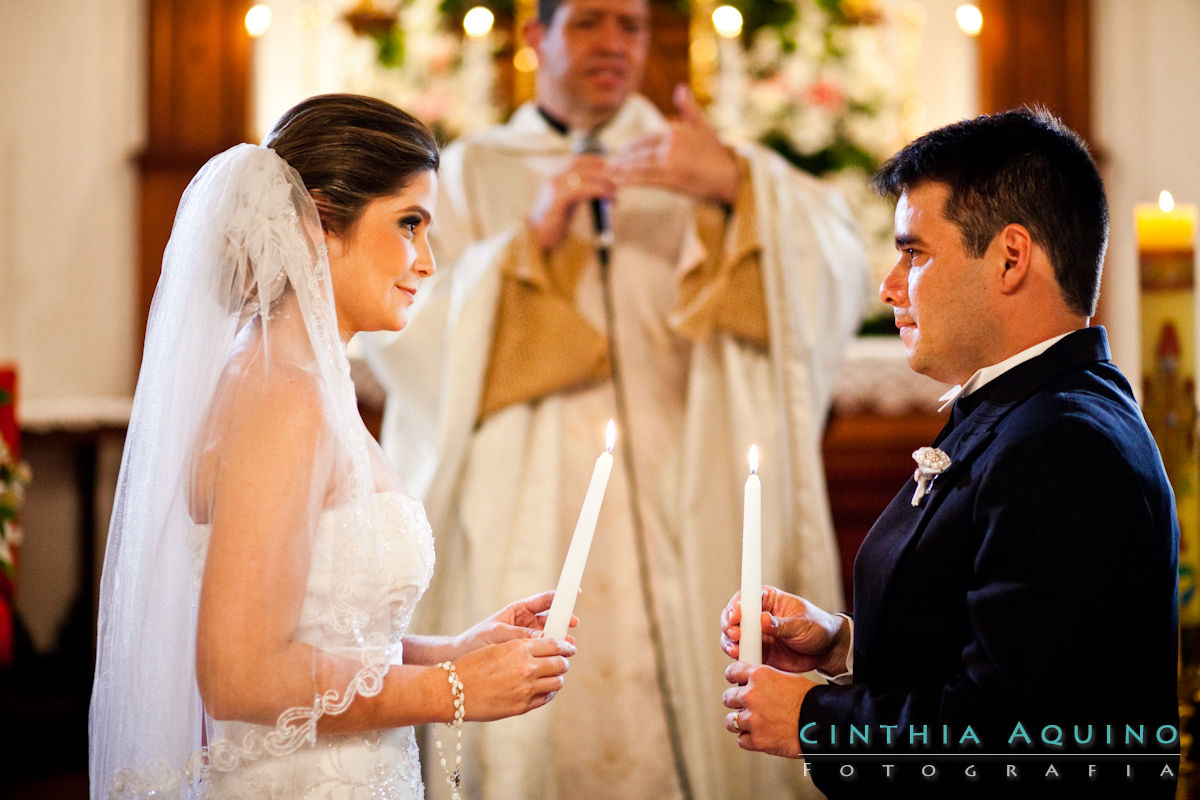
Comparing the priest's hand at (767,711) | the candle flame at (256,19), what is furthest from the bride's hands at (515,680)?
the candle flame at (256,19)

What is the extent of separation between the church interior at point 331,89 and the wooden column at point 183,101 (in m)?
0.01

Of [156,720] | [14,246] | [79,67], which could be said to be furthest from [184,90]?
[156,720]

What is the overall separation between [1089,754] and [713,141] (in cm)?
243

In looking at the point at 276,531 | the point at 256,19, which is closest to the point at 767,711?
the point at 276,531

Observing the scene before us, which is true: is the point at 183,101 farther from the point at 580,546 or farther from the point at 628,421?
the point at 580,546

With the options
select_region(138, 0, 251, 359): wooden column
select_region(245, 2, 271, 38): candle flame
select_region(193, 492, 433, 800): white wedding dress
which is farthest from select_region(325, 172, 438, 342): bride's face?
select_region(138, 0, 251, 359): wooden column

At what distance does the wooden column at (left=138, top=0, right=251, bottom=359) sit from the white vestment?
2.87 m

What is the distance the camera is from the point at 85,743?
4883 mm

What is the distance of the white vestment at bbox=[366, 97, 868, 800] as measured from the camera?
3477mm

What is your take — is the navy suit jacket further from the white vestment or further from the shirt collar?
the white vestment

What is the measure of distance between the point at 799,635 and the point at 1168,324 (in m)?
1.44

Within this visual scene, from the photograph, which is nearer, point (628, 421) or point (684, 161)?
point (684, 161)

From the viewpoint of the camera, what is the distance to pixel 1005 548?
165 cm

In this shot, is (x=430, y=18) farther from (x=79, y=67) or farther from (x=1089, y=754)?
(x=1089, y=754)
